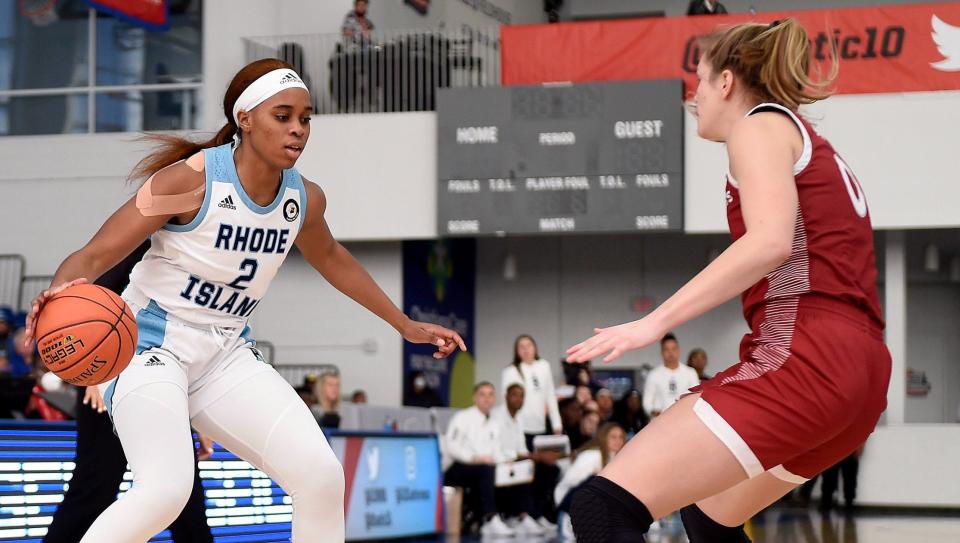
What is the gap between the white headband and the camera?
4098 mm

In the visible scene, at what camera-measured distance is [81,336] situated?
12.2ft

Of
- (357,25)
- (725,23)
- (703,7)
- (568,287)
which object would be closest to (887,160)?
(725,23)

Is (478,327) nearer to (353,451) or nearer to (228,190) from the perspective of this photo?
(353,451)

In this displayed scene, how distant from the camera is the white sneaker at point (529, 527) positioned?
40.9ft

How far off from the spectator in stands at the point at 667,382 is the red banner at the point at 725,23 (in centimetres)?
407

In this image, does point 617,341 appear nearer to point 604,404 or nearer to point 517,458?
point 517,458

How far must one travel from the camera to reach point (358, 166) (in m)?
17.9

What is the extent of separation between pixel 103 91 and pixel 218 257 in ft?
52.3

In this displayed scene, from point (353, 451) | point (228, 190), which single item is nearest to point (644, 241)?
point (353, 451)

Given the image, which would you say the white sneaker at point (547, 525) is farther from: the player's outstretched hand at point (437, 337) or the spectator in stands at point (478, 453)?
the player's outstretched hand at point (437, 337)

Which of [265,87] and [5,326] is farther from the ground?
[265,87]

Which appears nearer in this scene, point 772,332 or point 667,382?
point 772,332

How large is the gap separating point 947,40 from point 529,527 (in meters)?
8.29

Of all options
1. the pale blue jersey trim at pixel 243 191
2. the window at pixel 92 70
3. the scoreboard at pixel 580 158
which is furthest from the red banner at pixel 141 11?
the pale blue jersey trim at pixel 243 191
